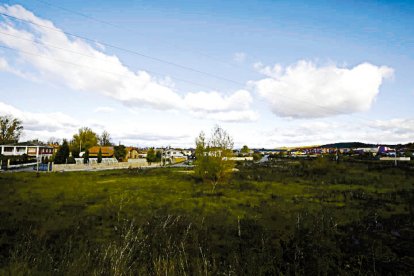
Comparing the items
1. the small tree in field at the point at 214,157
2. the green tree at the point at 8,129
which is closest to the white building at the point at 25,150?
the green tree at the point at 8,129

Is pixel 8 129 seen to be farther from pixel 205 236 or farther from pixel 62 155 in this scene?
pixel 205 236

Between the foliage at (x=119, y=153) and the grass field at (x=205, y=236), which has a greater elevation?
the foliage at (x=119, y=153)

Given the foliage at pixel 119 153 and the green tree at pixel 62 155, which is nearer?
the green tree at pixel 62 155

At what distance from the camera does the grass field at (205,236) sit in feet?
17.4

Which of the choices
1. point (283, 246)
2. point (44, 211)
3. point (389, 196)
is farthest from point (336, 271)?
point (389, 196)

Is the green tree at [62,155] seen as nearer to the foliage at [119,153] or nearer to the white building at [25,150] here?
the white building at [25,150]

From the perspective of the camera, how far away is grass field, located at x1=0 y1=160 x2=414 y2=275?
5.29 meters

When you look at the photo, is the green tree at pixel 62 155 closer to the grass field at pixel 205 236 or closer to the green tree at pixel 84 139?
the green tree at pixel 84 139

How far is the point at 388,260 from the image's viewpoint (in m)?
7.01

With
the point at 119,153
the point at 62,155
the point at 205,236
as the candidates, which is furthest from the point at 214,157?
the point at 119,153

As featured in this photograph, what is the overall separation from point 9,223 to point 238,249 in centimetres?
1039

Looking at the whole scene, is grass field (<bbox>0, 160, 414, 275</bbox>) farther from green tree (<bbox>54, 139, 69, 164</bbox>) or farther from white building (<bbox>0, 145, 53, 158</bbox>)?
white building (<bbox>0, 145, 53, 158</bbox>)

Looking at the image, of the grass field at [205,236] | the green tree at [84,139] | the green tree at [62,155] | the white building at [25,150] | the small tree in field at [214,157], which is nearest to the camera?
the grass field at [205,236]

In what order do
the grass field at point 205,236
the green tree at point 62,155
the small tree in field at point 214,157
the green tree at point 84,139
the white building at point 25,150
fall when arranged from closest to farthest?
the grass field at point 205,236 → the small tree in field at point 214,157 → the green tree at point 62,155 → the white building at point 25,150 → the green tree at point 84,139
